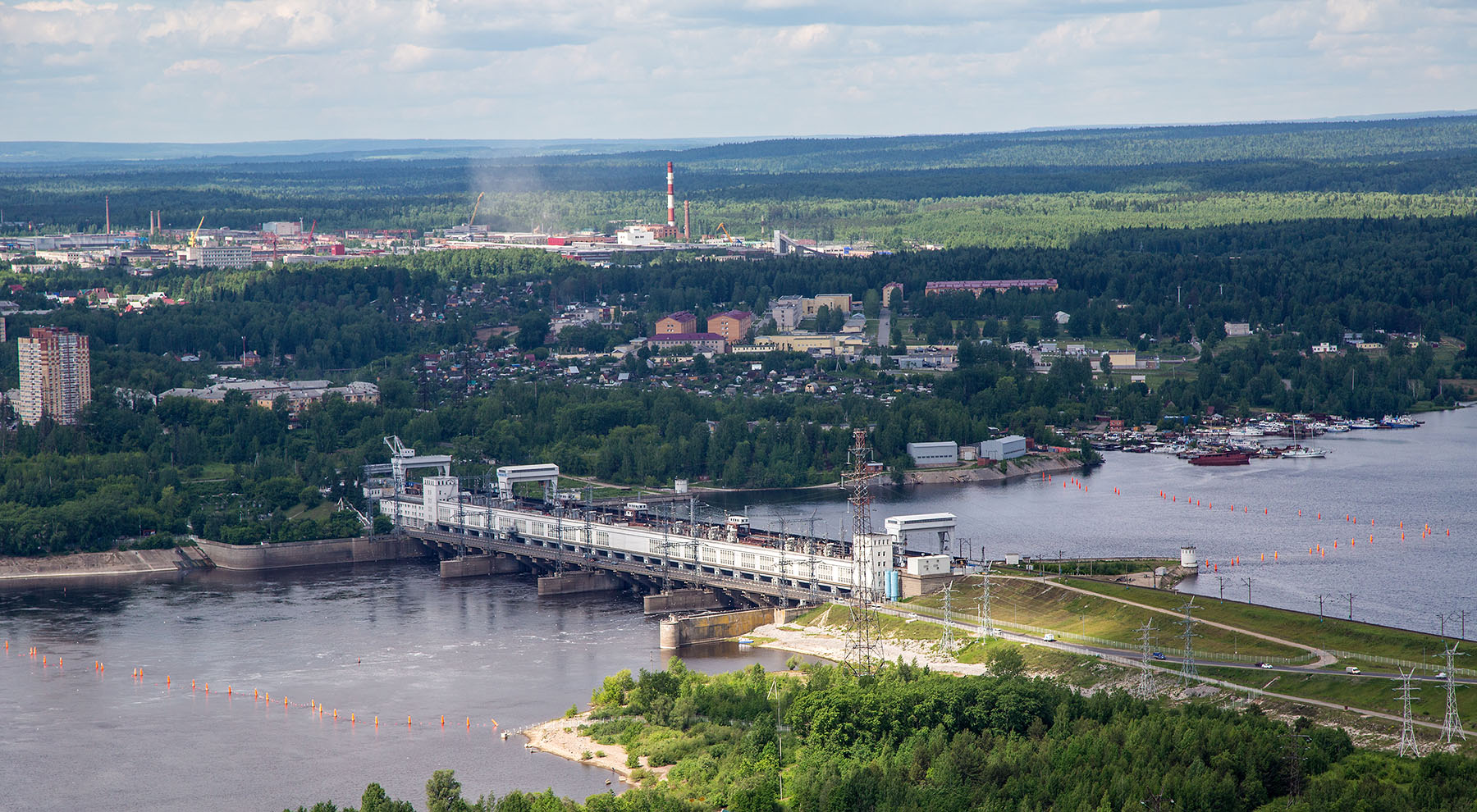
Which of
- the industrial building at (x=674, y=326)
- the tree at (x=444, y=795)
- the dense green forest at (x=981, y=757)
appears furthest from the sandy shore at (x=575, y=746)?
the industrial building at (x=674, y=326)

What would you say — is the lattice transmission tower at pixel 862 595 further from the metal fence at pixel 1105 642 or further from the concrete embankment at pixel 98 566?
the concrete embankment at pixel 98 566

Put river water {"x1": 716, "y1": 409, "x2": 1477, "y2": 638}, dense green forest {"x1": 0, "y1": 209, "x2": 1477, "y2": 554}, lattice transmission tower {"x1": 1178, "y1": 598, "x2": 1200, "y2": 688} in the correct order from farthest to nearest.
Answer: dense green forest {"x1": 0, "y1": 209, "x2": 1477, "y2": 554}
river water {"x1": 716, "y1": 409, "x2": 1477, "y2": 638}
lattice transmission tower {"x1": 1178, "y1": 598, "x2": 1200, "y2": 688}

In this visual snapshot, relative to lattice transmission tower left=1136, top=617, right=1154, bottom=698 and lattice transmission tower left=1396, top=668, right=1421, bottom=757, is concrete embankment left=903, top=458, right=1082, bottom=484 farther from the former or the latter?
Result: lattice transmission tower left=1396, top=668, right=1421, bottom=757

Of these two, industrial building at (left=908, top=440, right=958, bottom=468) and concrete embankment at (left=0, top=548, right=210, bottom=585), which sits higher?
industrial building at (left=908, top=440, right=958, bottom=468)

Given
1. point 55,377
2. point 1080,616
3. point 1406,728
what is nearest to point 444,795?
point 1406,728

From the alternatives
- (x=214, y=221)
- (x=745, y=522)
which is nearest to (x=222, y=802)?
(x=745, y=522)

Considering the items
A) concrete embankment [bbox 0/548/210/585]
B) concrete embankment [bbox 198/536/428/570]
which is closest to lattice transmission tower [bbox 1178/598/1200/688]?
concrete embankment [bbox 198/536/428/570]

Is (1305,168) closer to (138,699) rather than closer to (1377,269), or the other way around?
(1377,269)
